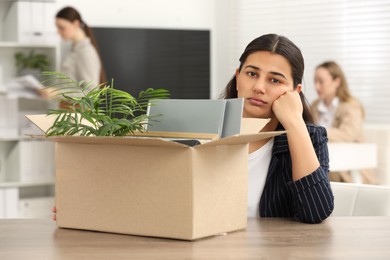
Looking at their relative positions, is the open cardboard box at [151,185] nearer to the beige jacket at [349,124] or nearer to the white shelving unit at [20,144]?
the beige jacket at [349,124]

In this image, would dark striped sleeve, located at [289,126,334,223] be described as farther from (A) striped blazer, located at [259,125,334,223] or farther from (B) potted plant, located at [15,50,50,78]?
(B) potted plant, located at [15,50,50,78]

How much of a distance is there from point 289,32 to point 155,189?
490cm

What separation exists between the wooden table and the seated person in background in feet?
11.8

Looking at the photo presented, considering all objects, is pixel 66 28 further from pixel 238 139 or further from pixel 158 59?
pixel 238 139

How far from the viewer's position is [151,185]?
138cm

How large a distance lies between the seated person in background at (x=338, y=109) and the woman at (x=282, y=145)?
3.19 metres

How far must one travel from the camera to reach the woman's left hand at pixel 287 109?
1759 millimetres

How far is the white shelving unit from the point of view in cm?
530

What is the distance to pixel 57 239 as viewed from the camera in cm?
140

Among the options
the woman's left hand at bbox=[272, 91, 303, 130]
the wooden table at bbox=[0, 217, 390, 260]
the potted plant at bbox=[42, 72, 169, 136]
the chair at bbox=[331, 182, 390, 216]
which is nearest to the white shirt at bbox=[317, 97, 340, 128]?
the chair at bbox=[331, 182, 390, 216]

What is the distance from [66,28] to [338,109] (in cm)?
201

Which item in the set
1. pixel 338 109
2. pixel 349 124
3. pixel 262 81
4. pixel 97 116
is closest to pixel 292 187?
pixel 262 81

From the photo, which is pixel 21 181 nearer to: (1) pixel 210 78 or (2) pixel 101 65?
(2) pixel 101 65

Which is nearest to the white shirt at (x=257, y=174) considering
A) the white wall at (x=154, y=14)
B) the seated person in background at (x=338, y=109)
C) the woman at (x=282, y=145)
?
the woman at (x=282, y=145)
